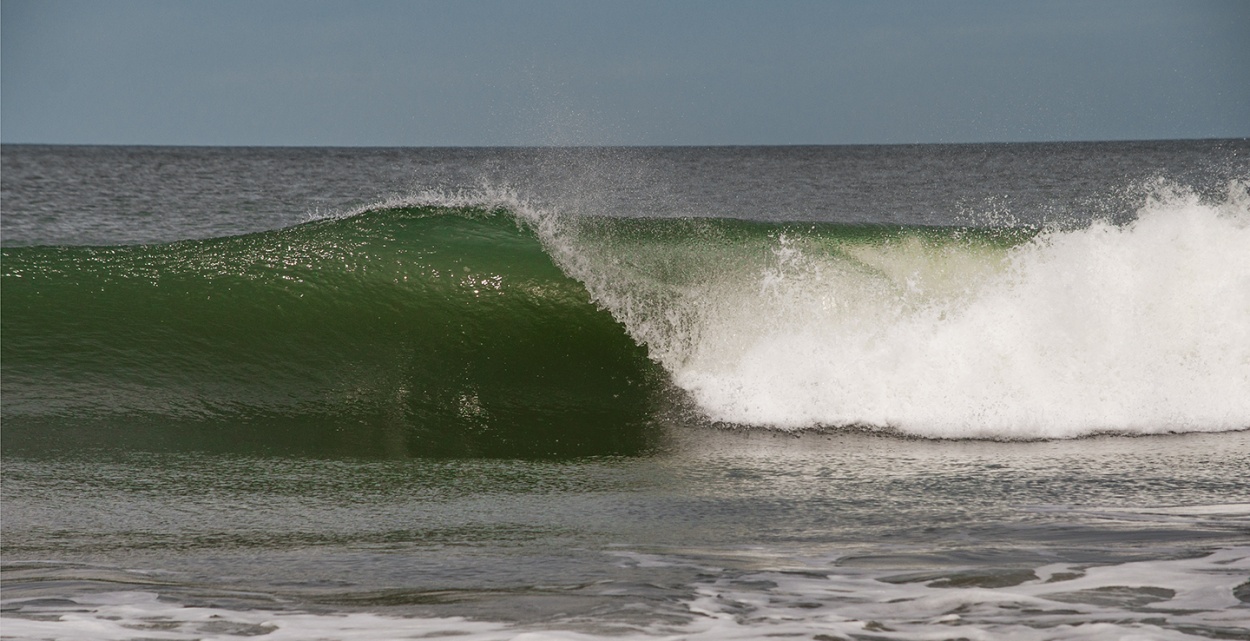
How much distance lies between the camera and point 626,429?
5.57m

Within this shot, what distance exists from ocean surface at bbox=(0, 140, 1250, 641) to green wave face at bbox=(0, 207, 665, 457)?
23 millimetres

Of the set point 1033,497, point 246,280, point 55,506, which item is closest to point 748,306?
point 1033,497

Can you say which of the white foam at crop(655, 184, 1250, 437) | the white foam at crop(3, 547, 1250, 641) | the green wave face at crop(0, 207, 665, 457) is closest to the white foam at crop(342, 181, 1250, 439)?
the white foam at crop(655, 184, 1250, 437)

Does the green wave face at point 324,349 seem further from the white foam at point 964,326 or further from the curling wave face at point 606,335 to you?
the white foam at point 964,326

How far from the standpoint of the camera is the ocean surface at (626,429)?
2879 millimetres

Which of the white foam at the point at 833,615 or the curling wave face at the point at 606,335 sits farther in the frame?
the curling wave face at the point at 606,335

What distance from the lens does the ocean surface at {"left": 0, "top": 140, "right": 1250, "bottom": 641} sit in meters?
2.88

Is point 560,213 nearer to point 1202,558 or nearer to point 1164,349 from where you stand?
point 1164,349

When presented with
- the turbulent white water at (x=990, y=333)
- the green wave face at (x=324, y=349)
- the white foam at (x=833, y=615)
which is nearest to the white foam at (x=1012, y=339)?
the turbulent white water at (x=990, y=333)

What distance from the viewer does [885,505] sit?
3.98 m

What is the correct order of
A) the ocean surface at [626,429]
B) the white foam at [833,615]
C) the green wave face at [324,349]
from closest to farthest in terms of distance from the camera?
the white foam at [833,615]
the ocean surface at [626,429]
the green wave face at [324,349]

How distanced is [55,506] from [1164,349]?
5558 mm

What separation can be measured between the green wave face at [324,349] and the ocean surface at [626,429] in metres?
0.02

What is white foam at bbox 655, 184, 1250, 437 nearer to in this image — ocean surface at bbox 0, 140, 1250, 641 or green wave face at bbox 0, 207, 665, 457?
ocean surface at bbox 0, 140, 1250, 641
